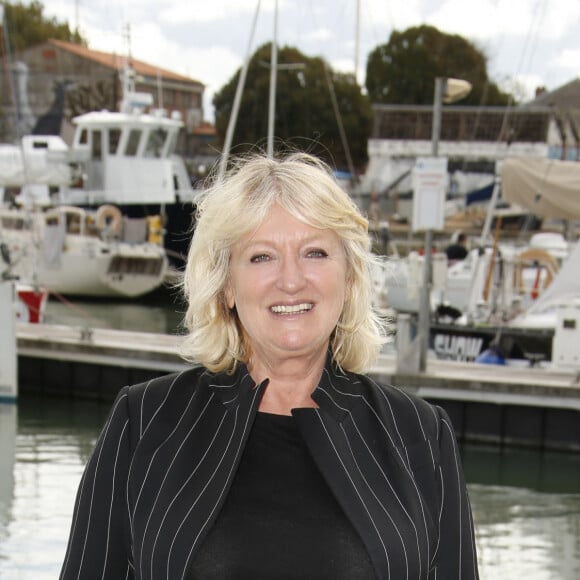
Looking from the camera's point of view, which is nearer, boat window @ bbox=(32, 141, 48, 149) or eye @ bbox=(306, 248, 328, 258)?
eye @ bbox=(306, 248, 328, 258)

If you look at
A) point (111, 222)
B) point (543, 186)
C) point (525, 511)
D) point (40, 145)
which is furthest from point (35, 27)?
point (525, 511)

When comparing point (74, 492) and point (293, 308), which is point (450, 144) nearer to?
point (74, 492)

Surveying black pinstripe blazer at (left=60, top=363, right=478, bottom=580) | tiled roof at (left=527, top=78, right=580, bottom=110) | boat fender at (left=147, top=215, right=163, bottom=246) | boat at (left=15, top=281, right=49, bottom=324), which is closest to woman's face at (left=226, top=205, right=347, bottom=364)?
black pinstripe blazer at (left=60, top=363, right=478, bottom=580)

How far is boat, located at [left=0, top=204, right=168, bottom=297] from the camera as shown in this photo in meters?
25.9

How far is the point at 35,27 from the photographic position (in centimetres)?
6712

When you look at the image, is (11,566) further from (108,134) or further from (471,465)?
(108,134)

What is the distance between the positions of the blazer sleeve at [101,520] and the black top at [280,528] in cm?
19

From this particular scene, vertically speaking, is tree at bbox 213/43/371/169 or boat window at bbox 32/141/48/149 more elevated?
tree at bbox 213/43/371/169

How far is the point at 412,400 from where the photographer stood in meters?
2.17

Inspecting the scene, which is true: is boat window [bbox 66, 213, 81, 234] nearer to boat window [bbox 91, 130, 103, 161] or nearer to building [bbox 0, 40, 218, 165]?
boat window [bbox 91, 130, 103, 161]

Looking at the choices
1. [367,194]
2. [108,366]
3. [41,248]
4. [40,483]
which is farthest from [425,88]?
[40,483]

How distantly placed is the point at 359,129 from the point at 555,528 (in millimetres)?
43975

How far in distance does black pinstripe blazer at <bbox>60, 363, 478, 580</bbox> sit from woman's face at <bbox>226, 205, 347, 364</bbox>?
0.12 metres

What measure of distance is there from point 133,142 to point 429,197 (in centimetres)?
2036
